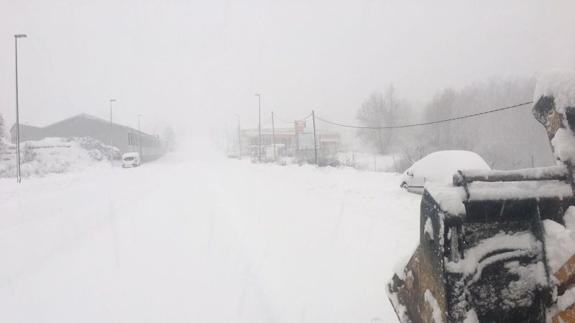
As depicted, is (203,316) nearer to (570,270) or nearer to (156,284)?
(156,284)

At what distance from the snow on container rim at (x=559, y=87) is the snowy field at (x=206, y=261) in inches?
97.4

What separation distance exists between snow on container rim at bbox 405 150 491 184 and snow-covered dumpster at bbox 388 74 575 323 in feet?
28.6

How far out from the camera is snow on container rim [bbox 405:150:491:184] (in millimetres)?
10180

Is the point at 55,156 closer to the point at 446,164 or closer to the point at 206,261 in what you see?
Answer: the point at 206,261

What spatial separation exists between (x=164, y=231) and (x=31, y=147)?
1645 inches

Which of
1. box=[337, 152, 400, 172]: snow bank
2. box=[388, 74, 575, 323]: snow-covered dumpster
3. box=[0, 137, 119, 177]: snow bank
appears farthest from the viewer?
box=[0, 137, 119, 177]: snow bank

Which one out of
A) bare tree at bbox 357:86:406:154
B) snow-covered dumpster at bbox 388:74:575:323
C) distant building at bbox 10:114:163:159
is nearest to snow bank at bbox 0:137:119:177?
distant building at bbox 10:114:163:159

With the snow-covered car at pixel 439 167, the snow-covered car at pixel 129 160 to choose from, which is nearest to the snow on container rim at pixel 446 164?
the snow-covered car at pixel 439 167

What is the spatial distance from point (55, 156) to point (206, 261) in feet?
139

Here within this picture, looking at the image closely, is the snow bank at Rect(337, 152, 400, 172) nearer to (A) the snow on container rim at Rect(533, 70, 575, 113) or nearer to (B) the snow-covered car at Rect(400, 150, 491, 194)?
(B) the snow-covered car at Rect(400, 150, 491, 194)

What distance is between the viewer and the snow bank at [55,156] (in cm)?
2970

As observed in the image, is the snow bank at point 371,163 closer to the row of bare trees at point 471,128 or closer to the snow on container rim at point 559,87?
the row of bare trees at point 471,128

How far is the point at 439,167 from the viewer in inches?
435

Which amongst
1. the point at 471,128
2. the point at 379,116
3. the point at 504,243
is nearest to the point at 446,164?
the point at 504,243
